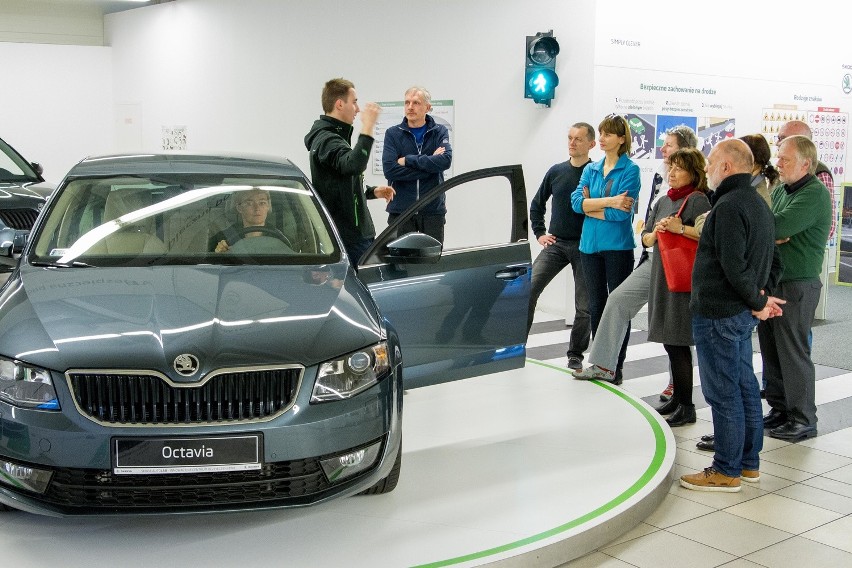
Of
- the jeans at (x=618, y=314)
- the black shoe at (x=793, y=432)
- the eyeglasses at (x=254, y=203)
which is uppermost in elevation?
the eyeglasses at (x=254, y=203)

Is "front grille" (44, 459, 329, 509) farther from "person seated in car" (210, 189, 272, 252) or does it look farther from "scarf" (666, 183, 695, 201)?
"scarf" (666, 183, 695, 201)

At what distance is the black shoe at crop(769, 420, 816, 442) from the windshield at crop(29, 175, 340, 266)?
263 cm

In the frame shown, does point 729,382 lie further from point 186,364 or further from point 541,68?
point 541,68

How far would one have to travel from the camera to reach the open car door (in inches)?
169

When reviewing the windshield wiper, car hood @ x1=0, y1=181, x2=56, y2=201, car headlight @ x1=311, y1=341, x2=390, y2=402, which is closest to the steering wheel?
the windshield wiper

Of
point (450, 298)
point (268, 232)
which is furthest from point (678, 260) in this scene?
point (268, 232)

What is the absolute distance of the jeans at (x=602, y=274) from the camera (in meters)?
5.98

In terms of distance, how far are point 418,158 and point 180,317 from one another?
11.4ft

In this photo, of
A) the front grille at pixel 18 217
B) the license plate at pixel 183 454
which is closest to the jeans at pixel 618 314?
the license plate at pixel 183 454

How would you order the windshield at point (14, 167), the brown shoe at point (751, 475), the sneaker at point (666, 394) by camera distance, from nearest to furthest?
the brown shoe at point (751, 475)
the sneaker at point (666, 394)
the windshield at point (14, 167)

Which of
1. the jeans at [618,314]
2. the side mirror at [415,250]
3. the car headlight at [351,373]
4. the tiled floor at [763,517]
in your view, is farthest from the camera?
the jeans at [618,314]

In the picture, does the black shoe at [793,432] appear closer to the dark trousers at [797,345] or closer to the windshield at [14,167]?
the dark trousers at [797,345]

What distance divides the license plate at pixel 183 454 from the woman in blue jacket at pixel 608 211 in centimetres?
328

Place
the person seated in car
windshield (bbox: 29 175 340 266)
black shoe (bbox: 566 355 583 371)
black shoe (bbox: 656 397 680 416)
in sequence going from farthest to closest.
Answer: black shoe (bbox: 566 355 583 371) → black shoe (bbox: 656 397 680 416) → the person seated in car → windshield (bbox: 29 175 340 266)
